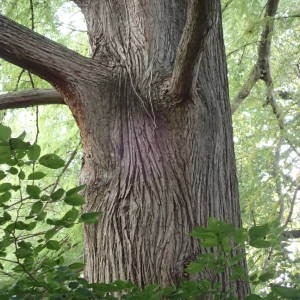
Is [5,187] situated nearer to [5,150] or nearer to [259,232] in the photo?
[5,150]

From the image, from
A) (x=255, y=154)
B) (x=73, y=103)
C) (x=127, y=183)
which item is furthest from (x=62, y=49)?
(x=255, y=154)

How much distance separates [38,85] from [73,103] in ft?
4.59

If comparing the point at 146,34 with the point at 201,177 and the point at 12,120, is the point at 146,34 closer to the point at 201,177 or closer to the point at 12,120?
the point at 201,177

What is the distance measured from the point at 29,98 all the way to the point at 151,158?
634mm

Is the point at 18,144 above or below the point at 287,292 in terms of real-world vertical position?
above

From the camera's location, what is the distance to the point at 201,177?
1.85 metres

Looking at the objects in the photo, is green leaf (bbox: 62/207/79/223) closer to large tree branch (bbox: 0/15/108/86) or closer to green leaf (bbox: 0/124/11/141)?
green leaf (bbox: 0/124/11/141)

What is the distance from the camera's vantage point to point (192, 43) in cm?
170

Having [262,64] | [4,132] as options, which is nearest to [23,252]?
[4,132]

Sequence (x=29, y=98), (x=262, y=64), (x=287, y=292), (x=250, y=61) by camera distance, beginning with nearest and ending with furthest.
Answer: (x=287, y=292) → (x=29, y=98) → (x=262, y=64) → (x=250, y=61)

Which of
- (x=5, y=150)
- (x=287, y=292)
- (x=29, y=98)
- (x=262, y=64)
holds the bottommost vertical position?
(x=287, y=292)

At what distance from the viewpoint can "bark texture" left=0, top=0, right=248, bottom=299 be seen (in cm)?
170

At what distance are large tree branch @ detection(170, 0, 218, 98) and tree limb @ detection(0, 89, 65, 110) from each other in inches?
22.4

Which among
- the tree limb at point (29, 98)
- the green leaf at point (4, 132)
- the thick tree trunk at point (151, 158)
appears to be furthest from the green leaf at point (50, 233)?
the tree limb at point (29, 98)
